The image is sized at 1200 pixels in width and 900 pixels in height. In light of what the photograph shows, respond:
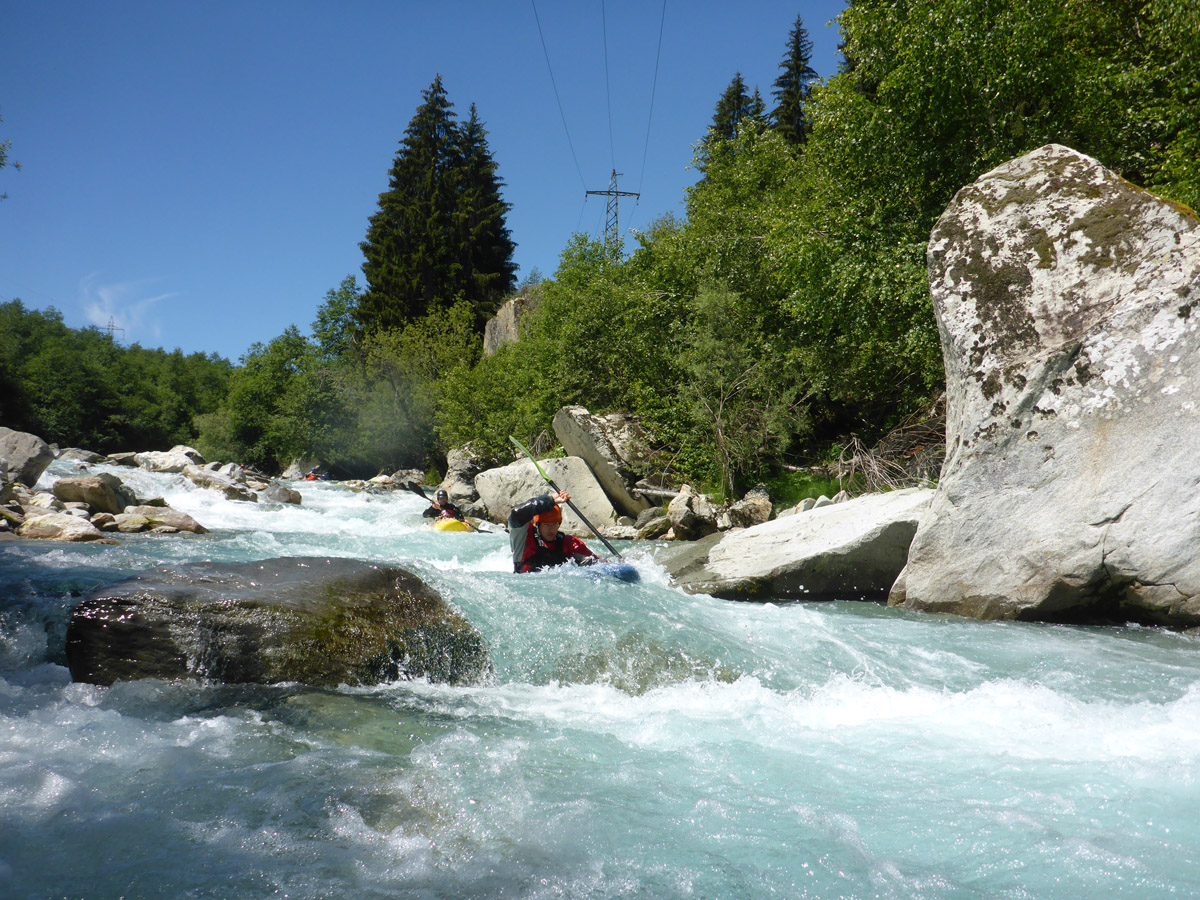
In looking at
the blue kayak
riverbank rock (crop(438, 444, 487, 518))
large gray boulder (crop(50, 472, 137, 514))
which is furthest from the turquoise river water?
riverbank rock (crop(438, 444, 487, 518))

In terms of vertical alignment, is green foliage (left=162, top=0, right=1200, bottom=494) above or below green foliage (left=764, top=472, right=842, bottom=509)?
above

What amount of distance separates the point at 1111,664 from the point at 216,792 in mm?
5659

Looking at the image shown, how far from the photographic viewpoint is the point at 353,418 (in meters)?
31.7

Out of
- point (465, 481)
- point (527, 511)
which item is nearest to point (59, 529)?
point (527, 511)

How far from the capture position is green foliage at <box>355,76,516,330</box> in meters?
37.4

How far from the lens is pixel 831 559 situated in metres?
7.47

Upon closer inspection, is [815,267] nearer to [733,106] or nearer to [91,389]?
[733,106]

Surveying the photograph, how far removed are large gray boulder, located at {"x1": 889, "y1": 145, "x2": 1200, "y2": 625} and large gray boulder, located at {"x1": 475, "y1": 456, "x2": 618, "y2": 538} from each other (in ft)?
25.7

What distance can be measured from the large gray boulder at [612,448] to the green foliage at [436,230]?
22034 mm

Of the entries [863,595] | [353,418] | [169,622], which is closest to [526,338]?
[353,418]

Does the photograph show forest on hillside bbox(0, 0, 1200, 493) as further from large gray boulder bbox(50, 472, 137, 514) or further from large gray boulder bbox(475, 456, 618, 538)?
large gray boulder bbox(50, 472, 137, 514)

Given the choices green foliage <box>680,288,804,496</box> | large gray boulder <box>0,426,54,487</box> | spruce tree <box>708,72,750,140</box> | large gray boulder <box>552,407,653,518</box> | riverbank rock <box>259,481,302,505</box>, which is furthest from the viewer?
spruce tree <box>708,72,750,140</box>

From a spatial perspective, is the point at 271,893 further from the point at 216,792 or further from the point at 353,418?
the point at 353,418

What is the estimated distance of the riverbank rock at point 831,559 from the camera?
7.40m
